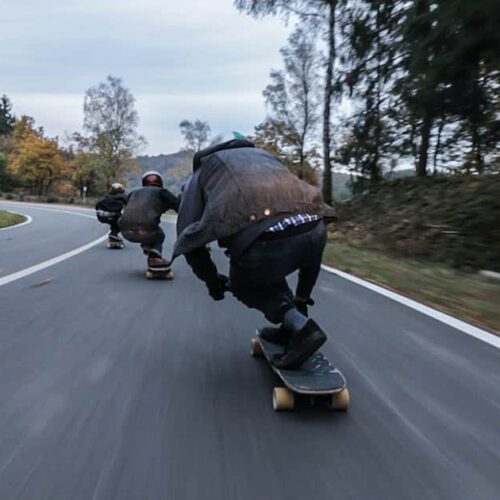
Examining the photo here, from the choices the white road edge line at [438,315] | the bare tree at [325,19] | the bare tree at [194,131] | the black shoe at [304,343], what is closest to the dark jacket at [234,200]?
the black shoe at [304,343]

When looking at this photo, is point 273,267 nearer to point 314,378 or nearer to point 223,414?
point 314,378

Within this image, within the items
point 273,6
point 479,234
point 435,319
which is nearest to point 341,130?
point 273,6

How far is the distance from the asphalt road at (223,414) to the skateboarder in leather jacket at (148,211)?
3.18m

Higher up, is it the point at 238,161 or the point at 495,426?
the point at 238,161

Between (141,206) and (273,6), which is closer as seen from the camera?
(141,206)

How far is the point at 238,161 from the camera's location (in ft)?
10.4

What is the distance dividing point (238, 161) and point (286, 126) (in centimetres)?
3607

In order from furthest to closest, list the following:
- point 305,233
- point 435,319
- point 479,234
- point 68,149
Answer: point 68,149, point 479,234, point 435,319, point 305,233

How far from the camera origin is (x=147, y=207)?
8484mm

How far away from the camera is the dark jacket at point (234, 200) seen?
9.89 feet

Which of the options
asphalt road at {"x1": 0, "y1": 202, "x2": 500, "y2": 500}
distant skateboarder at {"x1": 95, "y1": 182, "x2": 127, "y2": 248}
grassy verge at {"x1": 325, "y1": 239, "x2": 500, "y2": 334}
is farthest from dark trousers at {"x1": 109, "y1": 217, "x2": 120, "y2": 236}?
asphalt road at {"x1": 0, "y1": 202, "x2": 500, "y2": 500}

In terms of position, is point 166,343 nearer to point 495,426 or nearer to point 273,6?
point 495,426

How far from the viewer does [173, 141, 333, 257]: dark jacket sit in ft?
9.89

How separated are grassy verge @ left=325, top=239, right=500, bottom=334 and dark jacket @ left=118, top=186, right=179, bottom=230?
130 inches
